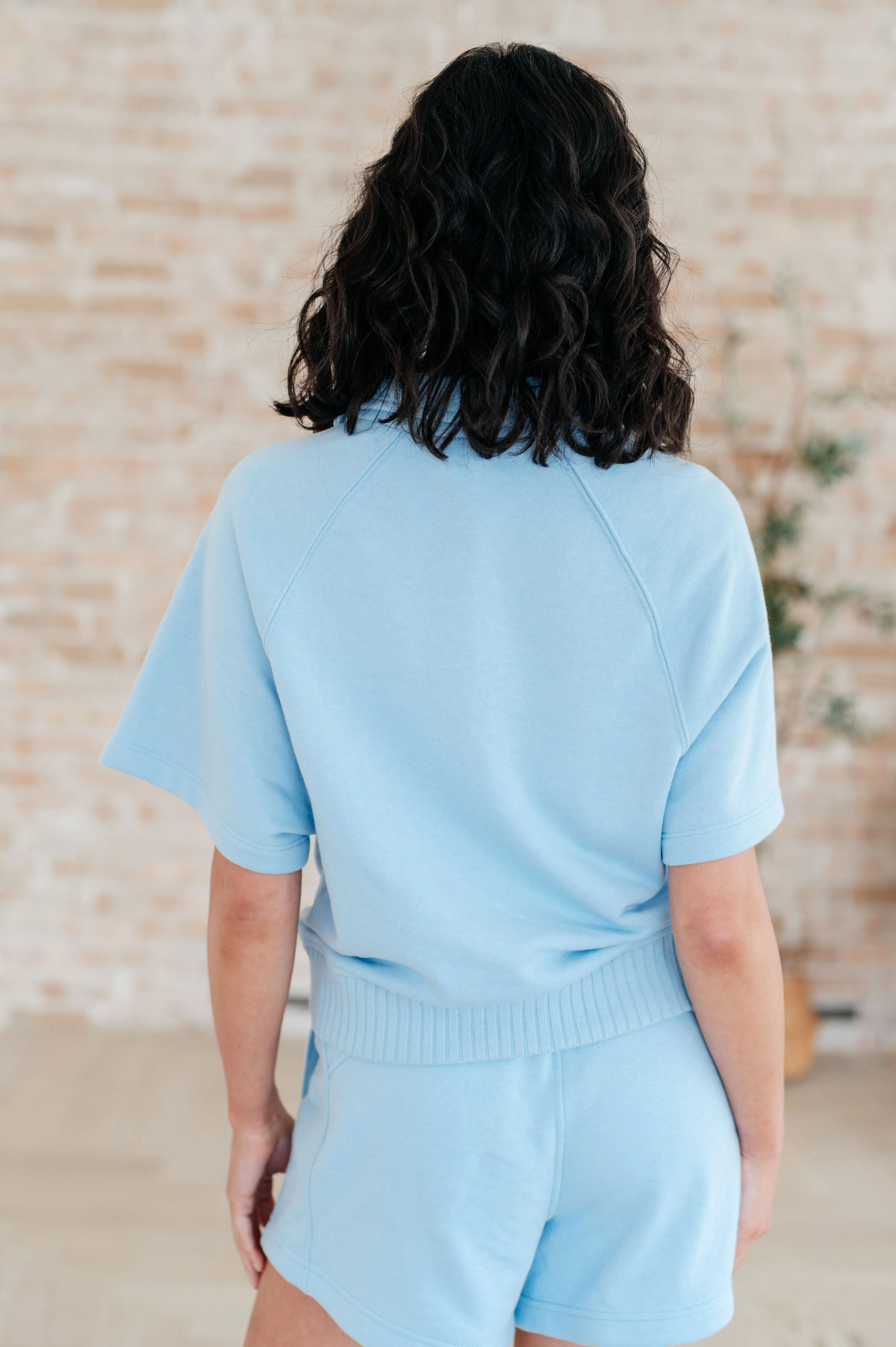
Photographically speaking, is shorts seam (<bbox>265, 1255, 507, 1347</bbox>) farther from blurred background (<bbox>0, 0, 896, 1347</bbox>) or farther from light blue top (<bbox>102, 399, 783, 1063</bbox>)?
blurred background (<bbox>0, 0, 896, 1347</bbox>)

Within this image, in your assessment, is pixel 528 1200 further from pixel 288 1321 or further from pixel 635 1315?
pixel 288 1321

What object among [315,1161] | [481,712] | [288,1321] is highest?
[481,712]

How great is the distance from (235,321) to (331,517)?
6.77 ft

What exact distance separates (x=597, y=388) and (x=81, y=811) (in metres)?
2.37

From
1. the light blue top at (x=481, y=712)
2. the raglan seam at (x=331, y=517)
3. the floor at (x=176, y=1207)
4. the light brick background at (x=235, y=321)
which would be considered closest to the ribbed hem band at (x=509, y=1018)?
the light blue top at (x=481, y=712)

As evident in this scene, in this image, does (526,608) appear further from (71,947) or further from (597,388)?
(71,947)

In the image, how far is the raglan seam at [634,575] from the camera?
710 mm

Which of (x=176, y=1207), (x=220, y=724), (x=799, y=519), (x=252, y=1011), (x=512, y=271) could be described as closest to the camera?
(x=512, y=271)

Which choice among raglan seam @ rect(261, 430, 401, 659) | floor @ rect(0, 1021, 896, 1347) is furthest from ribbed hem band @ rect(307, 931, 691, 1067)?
floor @ rect(0, 1021, 896, 1347)

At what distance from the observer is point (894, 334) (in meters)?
2.55

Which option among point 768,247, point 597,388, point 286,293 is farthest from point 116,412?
point 597,388

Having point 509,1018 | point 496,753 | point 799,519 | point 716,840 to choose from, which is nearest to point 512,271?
point 496,753

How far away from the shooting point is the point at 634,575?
2.34ft

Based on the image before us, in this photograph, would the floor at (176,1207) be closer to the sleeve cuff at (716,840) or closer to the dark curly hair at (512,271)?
the sleeve cuff at (716,840)
